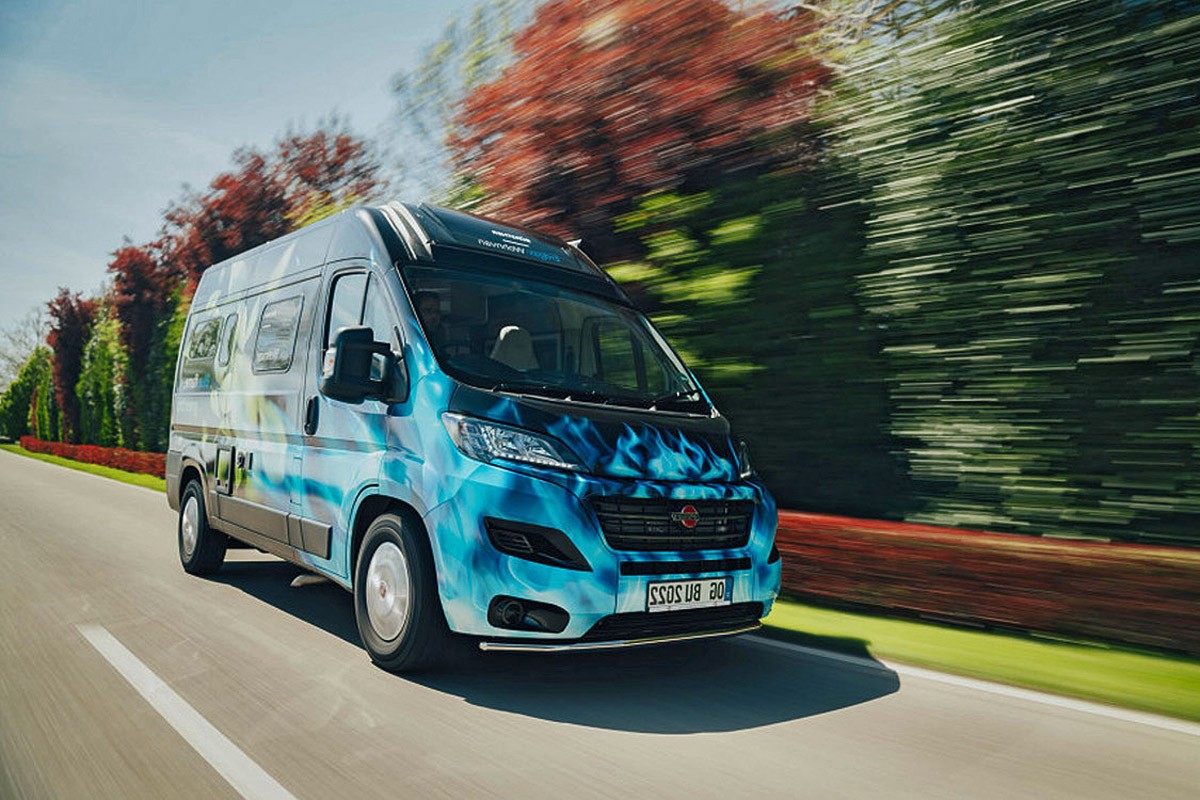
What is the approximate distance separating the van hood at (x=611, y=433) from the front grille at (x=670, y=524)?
14 cm

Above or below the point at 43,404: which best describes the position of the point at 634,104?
above

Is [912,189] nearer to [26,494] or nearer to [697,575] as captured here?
[697,575]

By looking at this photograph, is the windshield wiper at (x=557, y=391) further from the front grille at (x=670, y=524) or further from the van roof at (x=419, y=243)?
the van roof at (x=419, y=243)

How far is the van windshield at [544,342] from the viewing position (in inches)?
189

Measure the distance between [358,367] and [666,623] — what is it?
203cm

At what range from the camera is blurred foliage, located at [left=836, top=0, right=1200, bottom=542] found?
5.79 meters

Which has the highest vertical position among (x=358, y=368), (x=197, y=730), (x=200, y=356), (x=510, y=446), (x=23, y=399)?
(x=23, y=399)

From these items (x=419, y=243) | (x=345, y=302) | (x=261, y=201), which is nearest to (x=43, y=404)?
(x=261, y=201)

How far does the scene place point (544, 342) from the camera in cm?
530

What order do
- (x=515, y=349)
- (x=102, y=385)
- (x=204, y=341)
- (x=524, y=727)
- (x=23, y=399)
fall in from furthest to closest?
1. (x=23, y=399)
2. (x=102, y=385)
3. (x=204, y=341)
4. (x=515, y=349)
5. (x=524, y=727)

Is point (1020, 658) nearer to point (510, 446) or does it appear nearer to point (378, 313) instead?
point (510, 446)

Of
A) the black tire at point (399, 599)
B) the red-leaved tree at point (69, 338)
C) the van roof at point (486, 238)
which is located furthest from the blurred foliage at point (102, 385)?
the black tire at point (399, 599)

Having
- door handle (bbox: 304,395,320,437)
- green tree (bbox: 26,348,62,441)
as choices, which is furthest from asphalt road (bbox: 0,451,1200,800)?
green tree (bbox: 26,348,62,441)

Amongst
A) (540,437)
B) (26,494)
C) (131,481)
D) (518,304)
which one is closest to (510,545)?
(540,437)
